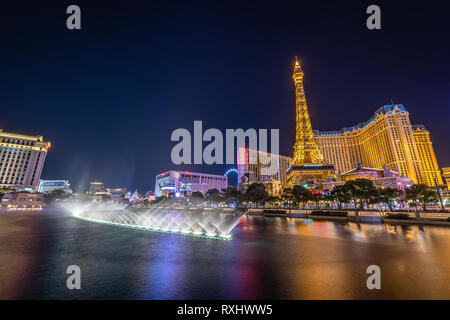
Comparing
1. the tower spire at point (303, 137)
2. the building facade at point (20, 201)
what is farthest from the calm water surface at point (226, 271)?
the building facade at point (20, 201)

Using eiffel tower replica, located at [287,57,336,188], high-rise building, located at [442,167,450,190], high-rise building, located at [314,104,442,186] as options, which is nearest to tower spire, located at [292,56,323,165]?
eiffel tower replica, located at [287,57,336,188]

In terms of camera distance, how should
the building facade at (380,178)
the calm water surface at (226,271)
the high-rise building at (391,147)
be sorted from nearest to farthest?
the calm water surface at (226,271)
the building facade at (380,178)
the high-rise building at (391,147)

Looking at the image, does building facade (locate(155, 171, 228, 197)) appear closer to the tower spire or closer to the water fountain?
the tower spire

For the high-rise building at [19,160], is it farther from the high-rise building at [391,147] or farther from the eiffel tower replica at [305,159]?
the high-rise building at [391,147]

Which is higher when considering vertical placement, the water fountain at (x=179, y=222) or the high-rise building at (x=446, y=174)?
the high-rise building at (x=446, y=174)

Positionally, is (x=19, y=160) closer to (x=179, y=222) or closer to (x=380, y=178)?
Answer: (x=179, y=222)

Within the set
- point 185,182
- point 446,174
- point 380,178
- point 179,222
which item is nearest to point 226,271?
point 179,222
